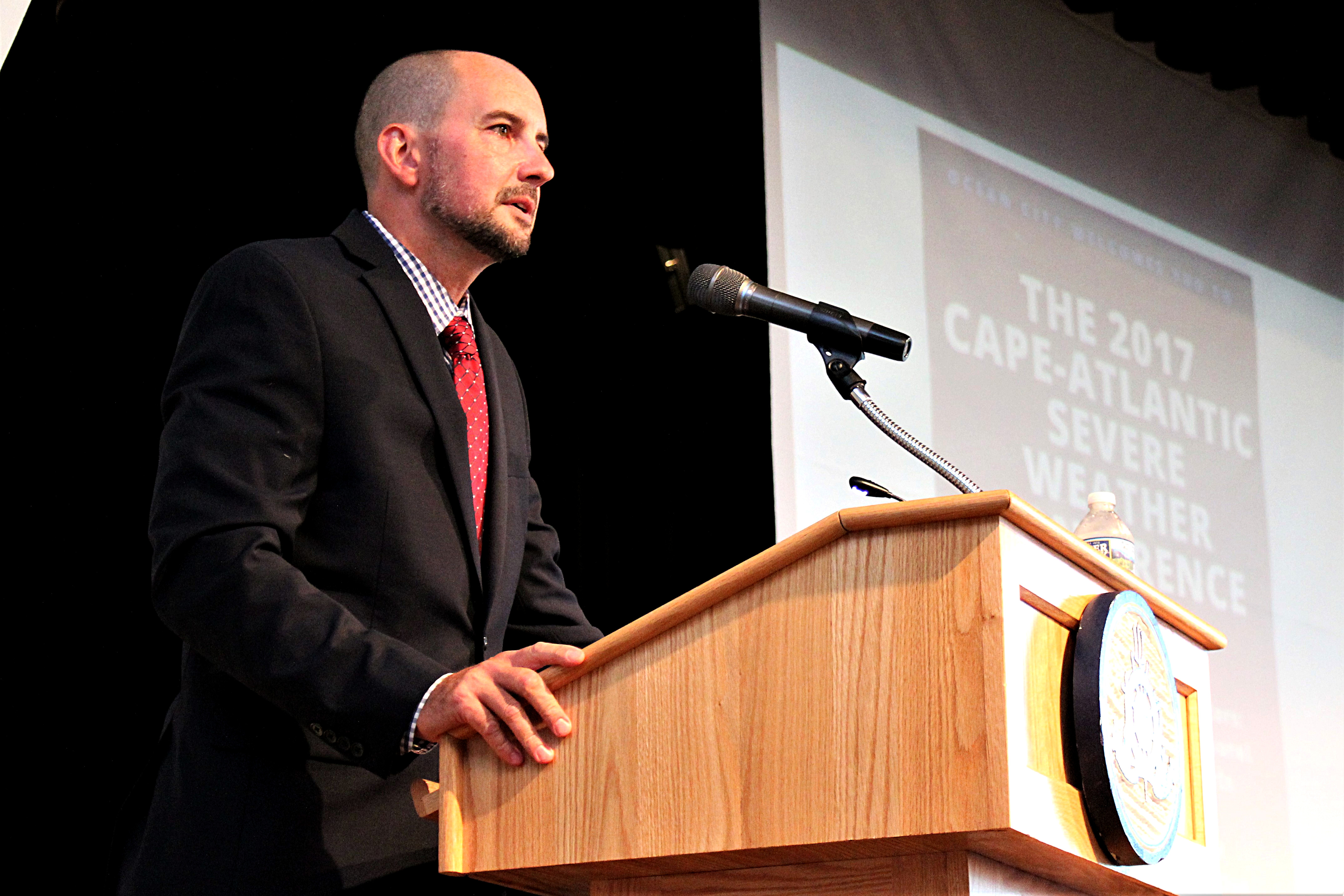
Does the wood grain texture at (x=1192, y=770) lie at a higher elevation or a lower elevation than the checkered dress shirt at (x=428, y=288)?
lower

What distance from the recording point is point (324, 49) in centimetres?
295

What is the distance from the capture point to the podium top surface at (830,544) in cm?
116

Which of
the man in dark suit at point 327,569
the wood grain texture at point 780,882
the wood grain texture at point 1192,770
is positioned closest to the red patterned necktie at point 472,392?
the man in dark suit at point 327,569

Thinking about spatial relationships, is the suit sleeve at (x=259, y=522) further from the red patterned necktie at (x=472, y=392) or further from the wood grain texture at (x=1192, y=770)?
the wood grain texture at (x=1192, y=770)

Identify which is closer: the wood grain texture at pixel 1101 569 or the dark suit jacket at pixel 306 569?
the wood grain texture at pixel 1101 569

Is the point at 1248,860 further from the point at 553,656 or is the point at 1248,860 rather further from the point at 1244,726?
the point at 553,656

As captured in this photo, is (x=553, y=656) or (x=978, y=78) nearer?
(x=553, y=656)

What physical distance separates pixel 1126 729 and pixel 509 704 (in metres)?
0.53

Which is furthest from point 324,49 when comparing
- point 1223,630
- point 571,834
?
point 1223,630

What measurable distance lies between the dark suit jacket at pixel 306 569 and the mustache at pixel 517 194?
0.74 ft

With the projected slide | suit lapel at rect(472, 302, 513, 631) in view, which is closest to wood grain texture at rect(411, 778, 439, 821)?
suit lapel at rect(472, 302, 513, 631)

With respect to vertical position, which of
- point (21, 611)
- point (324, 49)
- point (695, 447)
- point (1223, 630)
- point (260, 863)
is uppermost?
point (324, 49)

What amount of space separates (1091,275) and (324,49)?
227 cm

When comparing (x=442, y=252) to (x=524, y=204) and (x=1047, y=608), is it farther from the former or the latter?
(x=1047, y=608)
